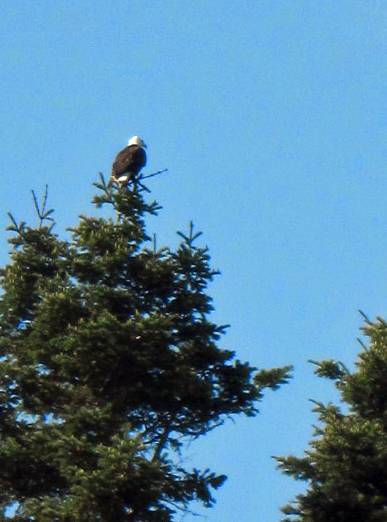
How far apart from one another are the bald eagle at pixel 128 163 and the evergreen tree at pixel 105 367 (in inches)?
132

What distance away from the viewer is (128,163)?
84.6ft

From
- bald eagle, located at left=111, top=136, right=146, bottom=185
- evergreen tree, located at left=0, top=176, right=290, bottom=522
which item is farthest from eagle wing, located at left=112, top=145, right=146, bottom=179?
evergreen tree, located at left=0, top=176, right=290, bottom=522

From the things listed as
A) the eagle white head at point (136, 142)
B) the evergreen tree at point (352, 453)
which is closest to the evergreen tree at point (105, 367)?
the evergreen tree at point (352, 453)

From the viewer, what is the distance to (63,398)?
19859 mm

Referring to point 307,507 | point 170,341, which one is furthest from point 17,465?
point 307,507

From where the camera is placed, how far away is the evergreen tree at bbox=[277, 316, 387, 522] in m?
19.1

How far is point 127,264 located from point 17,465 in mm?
3265

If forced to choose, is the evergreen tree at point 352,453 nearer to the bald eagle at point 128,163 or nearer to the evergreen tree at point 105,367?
the evergreen tree at point 105,367

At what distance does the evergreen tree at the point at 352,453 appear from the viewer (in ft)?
62.7

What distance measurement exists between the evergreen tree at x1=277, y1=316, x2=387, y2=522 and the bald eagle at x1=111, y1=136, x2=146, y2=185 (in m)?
5.73

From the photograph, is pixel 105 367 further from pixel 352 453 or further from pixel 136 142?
pixel 136 142

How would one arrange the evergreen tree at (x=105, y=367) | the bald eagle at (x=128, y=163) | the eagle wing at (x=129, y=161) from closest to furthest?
the evergreen tree at (x=105, y=367)
the bald eagle at (x=128, y=163)
the eagle wing at (x=129, y=161)

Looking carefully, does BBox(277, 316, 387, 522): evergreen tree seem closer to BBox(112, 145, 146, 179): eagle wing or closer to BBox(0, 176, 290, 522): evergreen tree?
BBox(0, 176, 290, 522): evergreen tree

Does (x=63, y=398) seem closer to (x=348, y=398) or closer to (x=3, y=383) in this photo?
(x=3, y=383)
